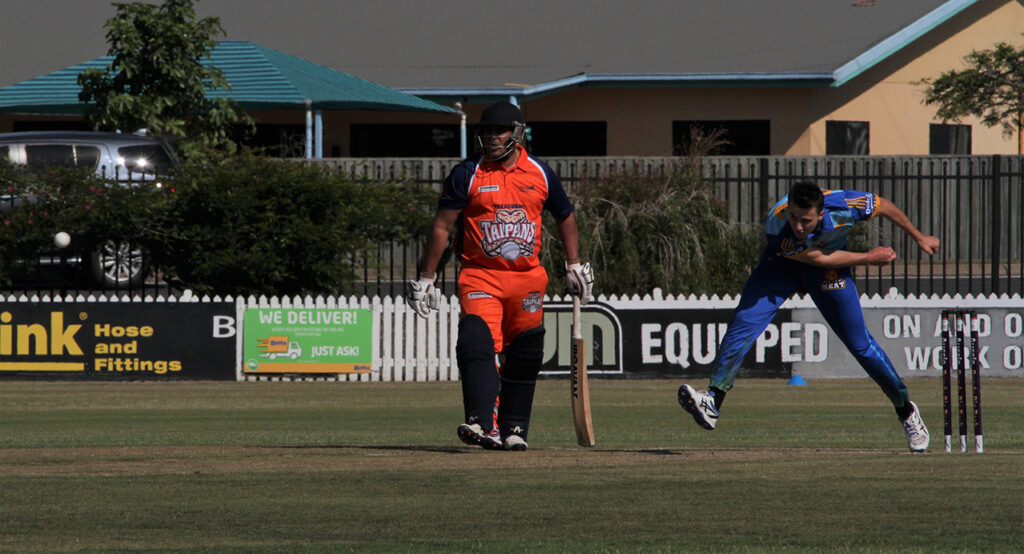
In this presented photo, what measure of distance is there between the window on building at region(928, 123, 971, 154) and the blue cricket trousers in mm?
23217

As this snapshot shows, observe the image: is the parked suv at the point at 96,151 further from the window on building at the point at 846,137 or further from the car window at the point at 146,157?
the window on building at the point at 846,137

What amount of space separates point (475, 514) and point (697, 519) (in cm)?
96

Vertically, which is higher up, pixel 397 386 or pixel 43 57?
pixel 43 57

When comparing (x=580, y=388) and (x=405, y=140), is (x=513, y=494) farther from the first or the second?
(x=405, y=140)

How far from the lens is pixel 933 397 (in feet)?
47.0

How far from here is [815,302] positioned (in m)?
8.26

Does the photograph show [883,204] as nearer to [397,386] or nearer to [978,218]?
[397,386]

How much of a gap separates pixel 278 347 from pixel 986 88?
1726 centimetres

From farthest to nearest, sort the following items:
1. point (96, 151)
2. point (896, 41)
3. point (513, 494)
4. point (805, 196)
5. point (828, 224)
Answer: point (896, 41), point (96, 151), point (828, 224), point (805, 196), point (513, 494)

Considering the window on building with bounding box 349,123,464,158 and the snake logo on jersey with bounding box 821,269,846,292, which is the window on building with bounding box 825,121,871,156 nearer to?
the window on building with bounding box 349,123,464,158

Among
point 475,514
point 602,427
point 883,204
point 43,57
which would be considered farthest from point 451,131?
point 475,514

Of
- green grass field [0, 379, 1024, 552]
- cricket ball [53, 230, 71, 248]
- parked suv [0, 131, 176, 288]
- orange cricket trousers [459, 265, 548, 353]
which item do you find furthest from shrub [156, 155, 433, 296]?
orange cricket trousers [459, 265, 548, 353]

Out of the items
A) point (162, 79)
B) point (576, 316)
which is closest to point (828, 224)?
point (576, 316)

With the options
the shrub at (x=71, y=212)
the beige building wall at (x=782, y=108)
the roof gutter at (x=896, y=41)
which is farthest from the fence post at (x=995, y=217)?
the shrub at (x=71, y=212)
